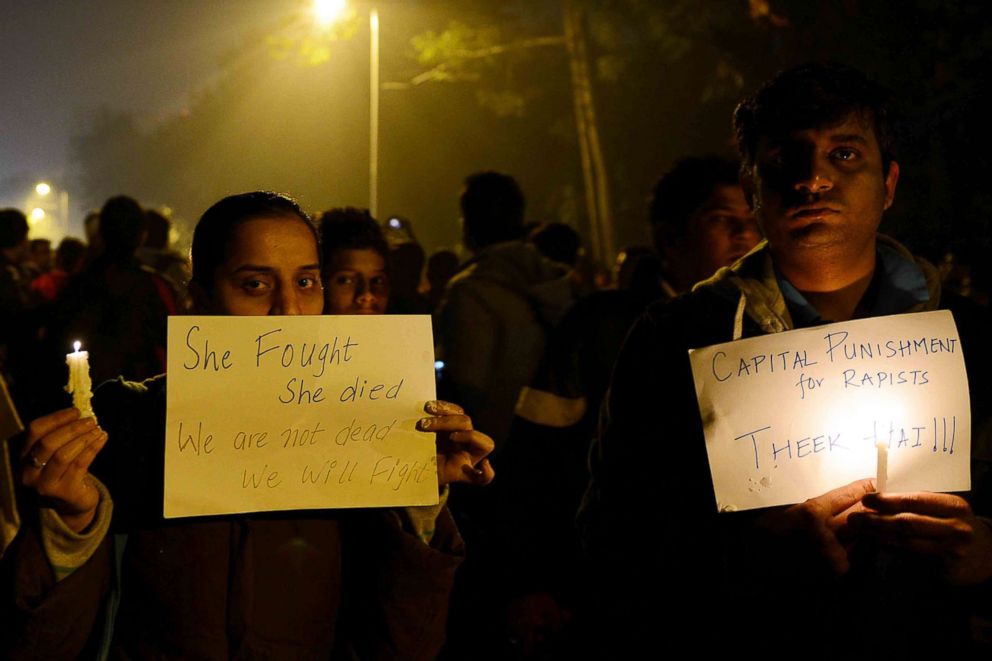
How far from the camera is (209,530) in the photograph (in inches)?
85.2

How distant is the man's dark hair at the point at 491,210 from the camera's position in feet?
18.0

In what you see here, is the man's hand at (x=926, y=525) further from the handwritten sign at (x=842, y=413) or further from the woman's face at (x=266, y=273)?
the woman's face at (x=266, y=273)

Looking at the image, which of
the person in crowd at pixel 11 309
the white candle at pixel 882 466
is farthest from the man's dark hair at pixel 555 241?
the white candle at pixel 882 466

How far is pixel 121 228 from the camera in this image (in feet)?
18.6

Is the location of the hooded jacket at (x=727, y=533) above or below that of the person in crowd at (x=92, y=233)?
below

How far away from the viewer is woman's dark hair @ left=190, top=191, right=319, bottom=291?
243 centimetres

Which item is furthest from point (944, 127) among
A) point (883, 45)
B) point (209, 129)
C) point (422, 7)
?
point (209, 129)

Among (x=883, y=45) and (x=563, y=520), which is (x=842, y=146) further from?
(x=883, y=45)

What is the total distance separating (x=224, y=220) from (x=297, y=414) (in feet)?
2.01

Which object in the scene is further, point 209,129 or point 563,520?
point 209,129

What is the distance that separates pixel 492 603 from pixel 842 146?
9.78 feet

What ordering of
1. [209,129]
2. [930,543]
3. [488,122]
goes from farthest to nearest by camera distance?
[209,129] → [488,122] → [930,543]

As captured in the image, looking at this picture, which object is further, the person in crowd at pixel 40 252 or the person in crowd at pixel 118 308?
the person in crowd at pixel 40 252

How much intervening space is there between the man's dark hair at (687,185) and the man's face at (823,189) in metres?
1.57
